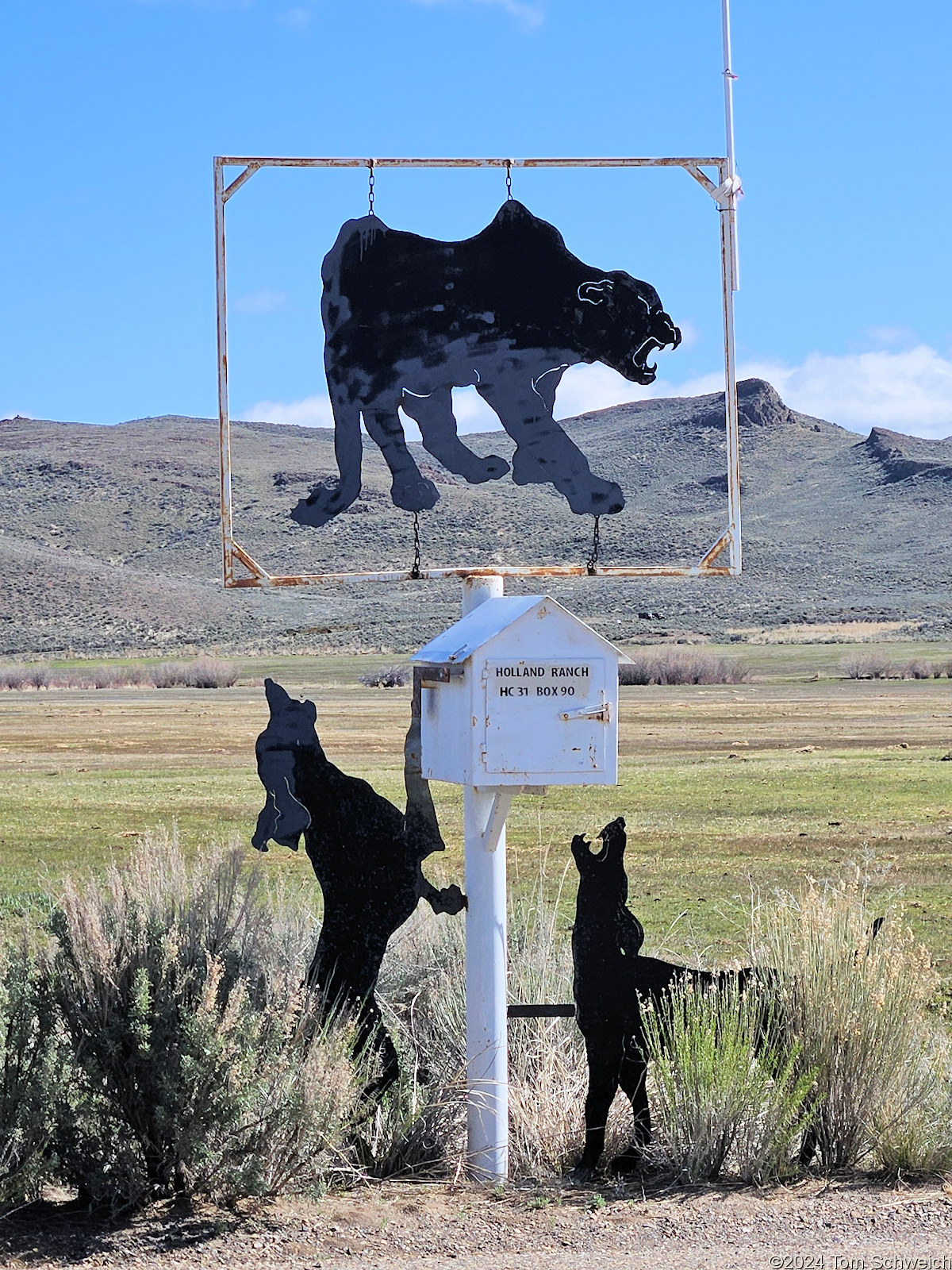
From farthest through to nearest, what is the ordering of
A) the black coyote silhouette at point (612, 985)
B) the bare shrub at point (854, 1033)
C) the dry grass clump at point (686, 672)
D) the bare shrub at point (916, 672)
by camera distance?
the bare shrub at point (916, 672) < the dry grass clump at point (686, 672) < the black coyote silhouette at point (612, 985) < the bare shrub at point (854, 1033)

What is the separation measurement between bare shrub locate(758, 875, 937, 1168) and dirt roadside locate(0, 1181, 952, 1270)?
0.20 meters

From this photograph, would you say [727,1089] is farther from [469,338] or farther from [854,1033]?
[469,338]

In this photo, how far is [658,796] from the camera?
19.7m

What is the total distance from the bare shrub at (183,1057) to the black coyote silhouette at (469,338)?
1.55 m

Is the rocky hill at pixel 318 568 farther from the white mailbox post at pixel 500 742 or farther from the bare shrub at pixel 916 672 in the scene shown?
the white mailbox post at pixel 500 742

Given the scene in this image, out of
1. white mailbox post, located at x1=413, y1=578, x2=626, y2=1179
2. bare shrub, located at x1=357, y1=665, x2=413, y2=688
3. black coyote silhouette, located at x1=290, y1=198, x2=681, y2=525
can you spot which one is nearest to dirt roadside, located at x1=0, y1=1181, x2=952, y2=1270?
white mailbox post, located at x1=413, y1=578, x2=626, y2=1179

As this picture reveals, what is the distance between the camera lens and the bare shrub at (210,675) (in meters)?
49.6

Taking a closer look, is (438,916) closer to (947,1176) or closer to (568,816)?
(947,1176)

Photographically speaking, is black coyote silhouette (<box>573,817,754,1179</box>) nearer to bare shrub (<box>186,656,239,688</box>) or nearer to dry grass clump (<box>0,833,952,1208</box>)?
dry grass clump (<box>0,833,952,1208</box>)

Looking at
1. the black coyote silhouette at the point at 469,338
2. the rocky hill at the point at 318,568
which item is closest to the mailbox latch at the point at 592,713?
the black coyote silhouette at the point at 469,338

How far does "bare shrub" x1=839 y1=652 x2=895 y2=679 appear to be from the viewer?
48.2 m

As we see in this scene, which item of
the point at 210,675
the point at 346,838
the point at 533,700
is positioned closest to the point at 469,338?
the point at 533,700

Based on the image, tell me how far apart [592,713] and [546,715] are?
149mm

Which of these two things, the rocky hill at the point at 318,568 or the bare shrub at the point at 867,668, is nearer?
the bare shrub at the point at 867,668
